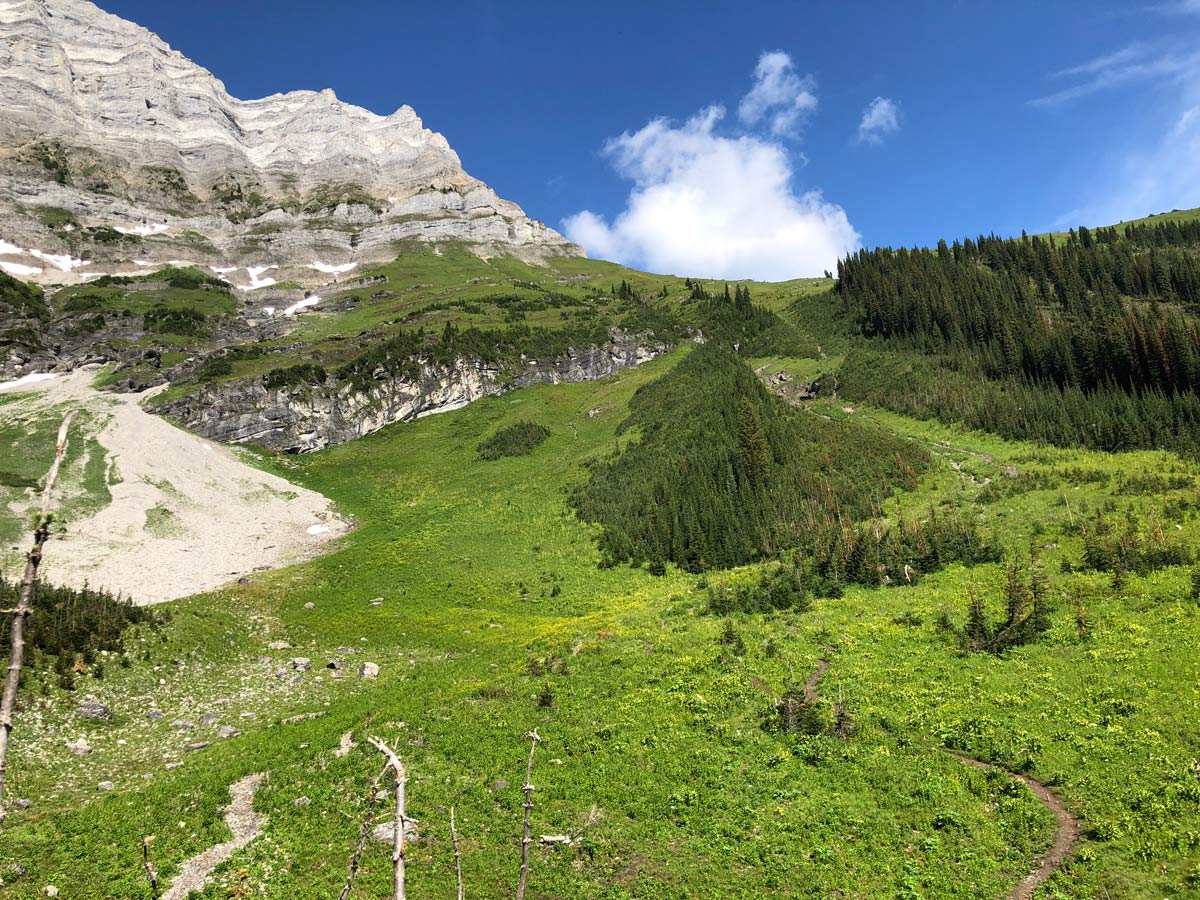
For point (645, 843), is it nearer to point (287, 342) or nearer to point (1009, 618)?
point (1009, 618)

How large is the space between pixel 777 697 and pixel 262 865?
1661 centimetres

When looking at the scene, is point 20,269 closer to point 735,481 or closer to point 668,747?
point 735,481

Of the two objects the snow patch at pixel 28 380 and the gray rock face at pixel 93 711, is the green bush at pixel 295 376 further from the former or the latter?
the gray rock face at pixel 93 711

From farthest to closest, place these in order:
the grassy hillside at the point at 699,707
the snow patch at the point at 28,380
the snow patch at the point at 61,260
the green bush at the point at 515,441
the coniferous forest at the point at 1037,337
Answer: the snow patch at the point at 61,260
the snow patch at the point at 28,380
the green bush at the point at 515,441
the coniferous forest at the point at 1037,337
the grassy hillside at the point at 699,707

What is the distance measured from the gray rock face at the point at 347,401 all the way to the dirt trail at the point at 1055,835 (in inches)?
3502

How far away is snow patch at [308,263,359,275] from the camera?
194 m

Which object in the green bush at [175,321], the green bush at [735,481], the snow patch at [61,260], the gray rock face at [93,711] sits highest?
the snow patch at [61,260]

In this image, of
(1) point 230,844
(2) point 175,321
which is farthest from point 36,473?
(2) point 175,321

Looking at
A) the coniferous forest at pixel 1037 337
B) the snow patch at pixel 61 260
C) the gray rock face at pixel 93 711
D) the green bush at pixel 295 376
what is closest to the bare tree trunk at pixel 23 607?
the gray rock face at pixel 93 711

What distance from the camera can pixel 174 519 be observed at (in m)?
56.3

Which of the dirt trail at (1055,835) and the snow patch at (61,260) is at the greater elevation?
the snow patch at (61,260)

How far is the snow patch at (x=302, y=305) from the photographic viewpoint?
154 meters

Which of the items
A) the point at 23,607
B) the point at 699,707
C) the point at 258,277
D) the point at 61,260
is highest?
the point at 61,260

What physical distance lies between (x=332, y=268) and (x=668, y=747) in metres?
209
